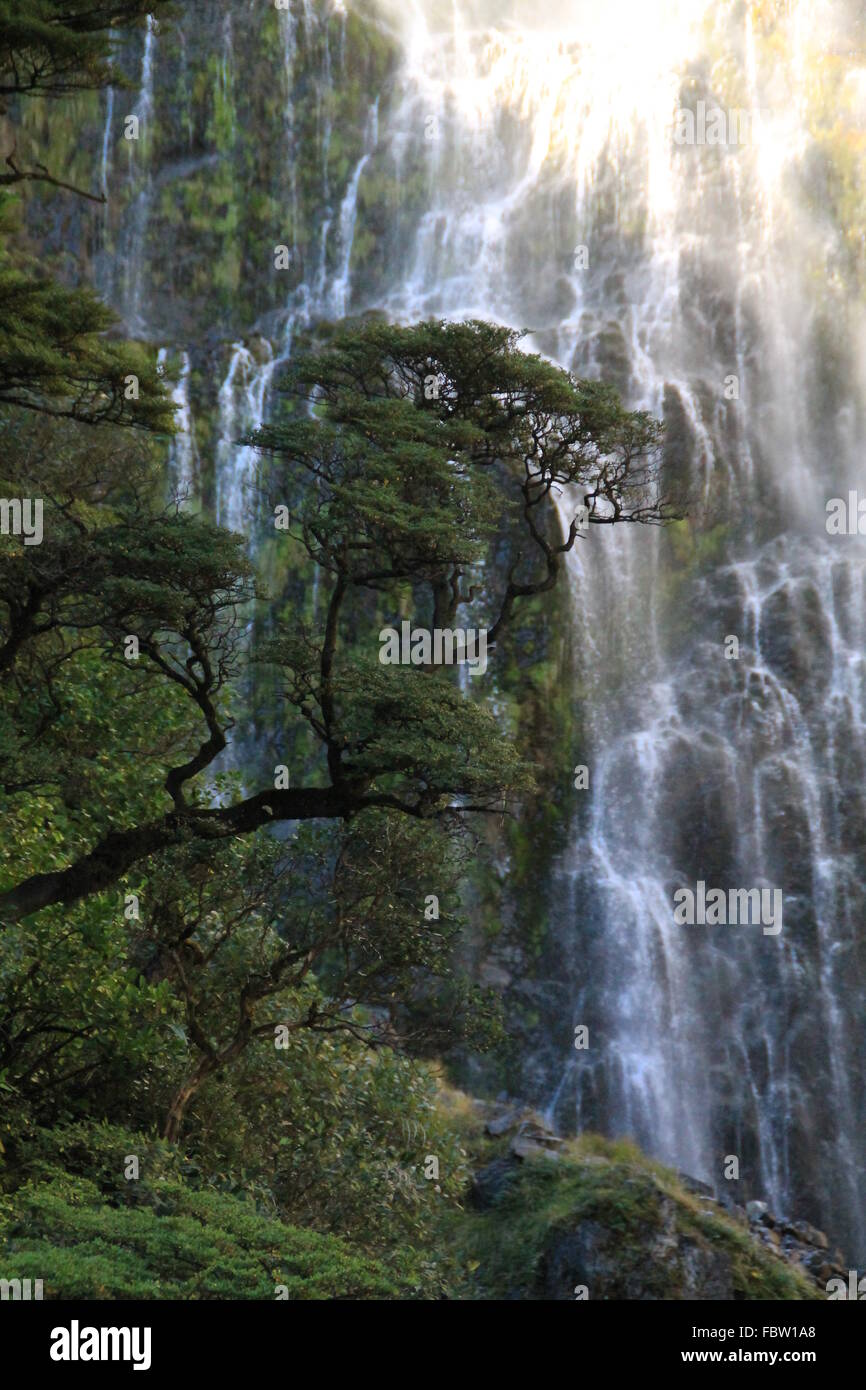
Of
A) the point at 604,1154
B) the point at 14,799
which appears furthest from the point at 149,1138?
the point at 604,1154

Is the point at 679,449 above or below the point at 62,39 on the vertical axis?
above

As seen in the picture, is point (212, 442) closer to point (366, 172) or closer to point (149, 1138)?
→ point (366, 172)

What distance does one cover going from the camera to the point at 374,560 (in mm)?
12359

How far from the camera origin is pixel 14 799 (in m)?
12.0

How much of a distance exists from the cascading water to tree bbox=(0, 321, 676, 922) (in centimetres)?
1299

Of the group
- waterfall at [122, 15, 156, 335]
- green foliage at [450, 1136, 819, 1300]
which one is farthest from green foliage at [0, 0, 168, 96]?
waterfall at [122, 15, 156, 335]

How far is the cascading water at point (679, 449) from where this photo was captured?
79.6 ft

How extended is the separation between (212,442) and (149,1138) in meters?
18.1

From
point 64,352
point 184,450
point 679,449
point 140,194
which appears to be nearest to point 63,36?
point 64,352

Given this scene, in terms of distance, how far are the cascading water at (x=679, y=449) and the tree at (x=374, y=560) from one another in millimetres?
12989

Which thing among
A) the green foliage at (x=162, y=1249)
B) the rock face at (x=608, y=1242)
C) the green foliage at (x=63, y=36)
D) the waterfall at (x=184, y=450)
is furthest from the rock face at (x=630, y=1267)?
the waterfall at (x=184, y=450)

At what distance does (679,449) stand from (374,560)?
18.0 m

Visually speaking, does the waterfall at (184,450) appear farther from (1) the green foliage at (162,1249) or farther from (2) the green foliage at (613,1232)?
(1) the green foliage at (162,1249)

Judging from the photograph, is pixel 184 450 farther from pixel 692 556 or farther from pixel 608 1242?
pixel 608 1242
